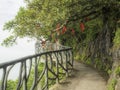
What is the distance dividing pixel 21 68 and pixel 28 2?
17.9 m

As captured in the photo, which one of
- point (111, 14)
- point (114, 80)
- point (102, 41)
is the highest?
point (111, 14)

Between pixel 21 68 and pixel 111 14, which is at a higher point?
pixel 111 14

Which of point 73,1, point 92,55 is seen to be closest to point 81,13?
point 73,1

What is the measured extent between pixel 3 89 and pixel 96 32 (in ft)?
67.2

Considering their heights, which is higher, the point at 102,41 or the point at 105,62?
A: the point at 102,41

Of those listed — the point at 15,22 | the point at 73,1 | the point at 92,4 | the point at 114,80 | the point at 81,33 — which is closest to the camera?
the point at 114,80

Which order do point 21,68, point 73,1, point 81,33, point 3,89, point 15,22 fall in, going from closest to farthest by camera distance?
point 3,89 < point 21,68 < point 73,1 < point 15,22 < point 81,33

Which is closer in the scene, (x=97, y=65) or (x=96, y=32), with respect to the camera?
(x=97, y=65)

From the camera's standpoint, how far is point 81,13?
21.4 metres

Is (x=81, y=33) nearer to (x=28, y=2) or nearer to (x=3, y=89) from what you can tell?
(x=28, y=2)

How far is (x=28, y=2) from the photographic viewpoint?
24500 millimetres

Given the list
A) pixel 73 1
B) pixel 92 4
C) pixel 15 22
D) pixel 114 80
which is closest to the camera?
pixel 114 80

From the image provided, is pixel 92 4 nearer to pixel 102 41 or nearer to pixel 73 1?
pixel 73 1

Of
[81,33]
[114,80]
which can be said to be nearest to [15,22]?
[81,33]
